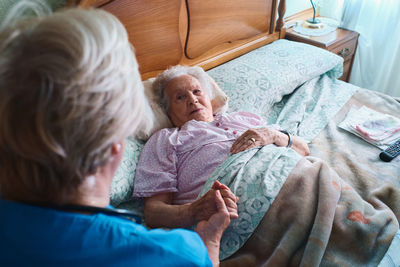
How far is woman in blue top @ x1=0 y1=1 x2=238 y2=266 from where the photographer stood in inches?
19.4

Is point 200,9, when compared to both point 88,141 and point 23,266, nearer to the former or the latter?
point 88,141

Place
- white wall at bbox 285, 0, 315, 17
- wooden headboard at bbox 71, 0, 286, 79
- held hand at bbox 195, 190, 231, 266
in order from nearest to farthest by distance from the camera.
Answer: held hand at bbox 195, 190, 231, 266 → wooden headboard at bbox 71, 0, 286, 79 → white wall at bbox 285, 0, 315, 17

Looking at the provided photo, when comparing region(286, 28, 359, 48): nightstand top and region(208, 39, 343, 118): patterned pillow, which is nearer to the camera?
region(208, 39, 343, 118): patterned pillow

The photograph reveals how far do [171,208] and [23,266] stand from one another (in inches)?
23.7

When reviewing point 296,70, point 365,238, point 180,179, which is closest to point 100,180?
point 180,179

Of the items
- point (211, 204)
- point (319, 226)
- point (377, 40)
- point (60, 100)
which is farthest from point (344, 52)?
point (60, 100)

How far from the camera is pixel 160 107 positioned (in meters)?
1.51

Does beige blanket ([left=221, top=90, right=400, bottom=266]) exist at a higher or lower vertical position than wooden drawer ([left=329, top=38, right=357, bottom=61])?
higher

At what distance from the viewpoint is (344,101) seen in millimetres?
1838

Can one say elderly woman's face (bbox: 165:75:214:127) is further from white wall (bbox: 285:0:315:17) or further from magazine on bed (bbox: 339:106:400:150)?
white wall (bbox: 285:0:315:17)

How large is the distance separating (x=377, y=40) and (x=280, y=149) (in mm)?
2064

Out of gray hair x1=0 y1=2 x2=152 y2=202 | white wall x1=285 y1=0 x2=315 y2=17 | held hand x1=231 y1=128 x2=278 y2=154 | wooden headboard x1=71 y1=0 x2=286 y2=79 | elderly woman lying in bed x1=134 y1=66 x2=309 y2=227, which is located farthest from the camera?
white wall x1=285 y1=0 x2=315 y2=17

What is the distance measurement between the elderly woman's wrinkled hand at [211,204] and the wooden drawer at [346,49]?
1945 millimetres

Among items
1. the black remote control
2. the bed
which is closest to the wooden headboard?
the bed
